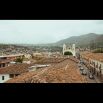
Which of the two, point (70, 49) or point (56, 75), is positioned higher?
point (70, 49)

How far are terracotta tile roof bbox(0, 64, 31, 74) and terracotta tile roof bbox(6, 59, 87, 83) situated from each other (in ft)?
0.45

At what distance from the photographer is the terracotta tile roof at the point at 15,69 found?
3.89m

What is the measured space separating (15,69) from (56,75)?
2.58ft

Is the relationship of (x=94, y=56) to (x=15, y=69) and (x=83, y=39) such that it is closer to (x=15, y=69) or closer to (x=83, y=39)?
(x=83, y=39)

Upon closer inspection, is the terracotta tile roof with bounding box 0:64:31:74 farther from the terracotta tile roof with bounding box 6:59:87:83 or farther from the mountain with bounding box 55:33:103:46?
the mountain with bounding box 55:33:103:46

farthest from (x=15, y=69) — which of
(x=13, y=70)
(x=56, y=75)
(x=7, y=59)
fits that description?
→ (x=56, y=75)

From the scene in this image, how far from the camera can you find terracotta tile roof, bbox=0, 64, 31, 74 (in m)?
3.89

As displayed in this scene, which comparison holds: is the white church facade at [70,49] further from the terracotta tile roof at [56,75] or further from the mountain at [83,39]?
the terracotta tile roof at [56,75]

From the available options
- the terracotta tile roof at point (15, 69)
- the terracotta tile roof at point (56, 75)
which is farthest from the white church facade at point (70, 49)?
the terracotta tile roof at point (15, 69)

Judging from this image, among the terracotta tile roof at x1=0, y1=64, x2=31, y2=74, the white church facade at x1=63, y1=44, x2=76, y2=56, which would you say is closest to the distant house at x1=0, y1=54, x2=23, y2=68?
the terracotta tile roof at x1=0, y1=64, x2=31, y2=74

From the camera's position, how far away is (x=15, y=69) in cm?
415

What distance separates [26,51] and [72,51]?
78 centimetres
